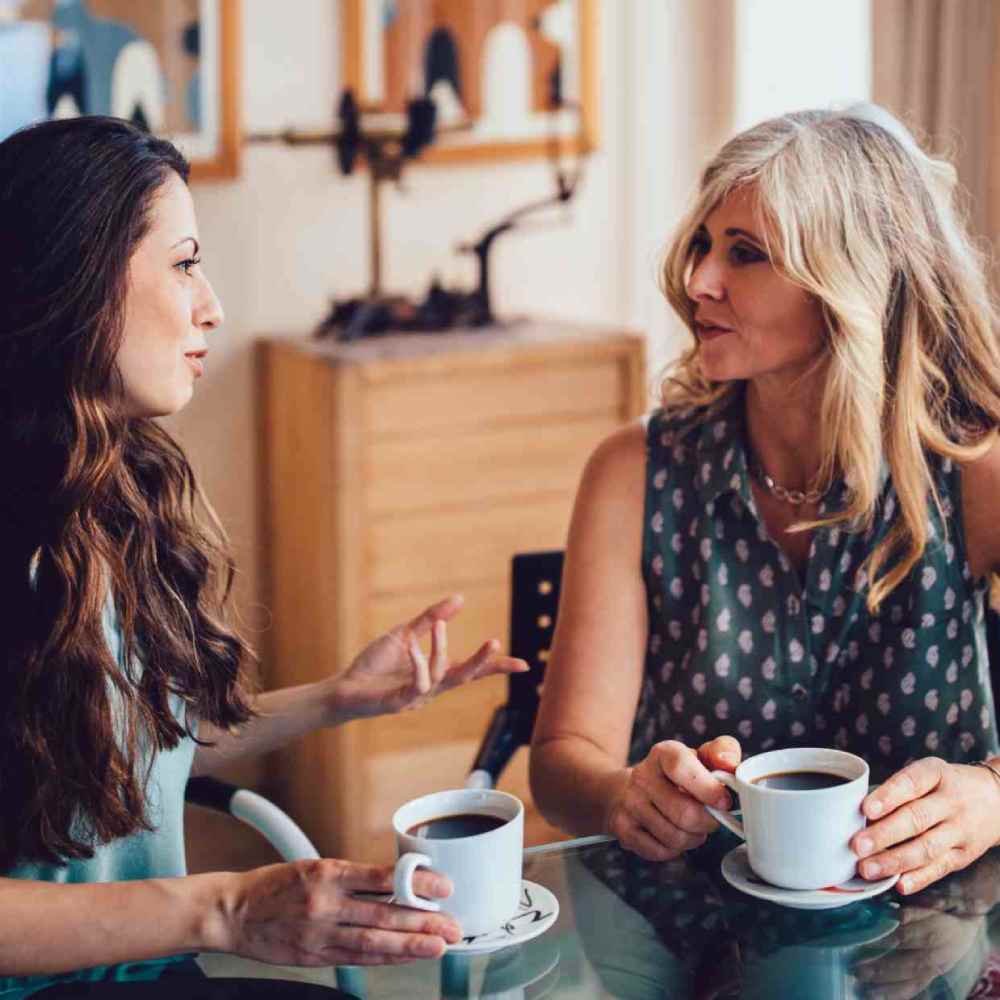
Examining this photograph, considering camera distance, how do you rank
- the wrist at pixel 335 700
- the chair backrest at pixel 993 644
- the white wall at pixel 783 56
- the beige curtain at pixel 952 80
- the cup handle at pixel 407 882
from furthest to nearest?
the white wall at pixel 783 56 < the beige curtain at pixel 952 80 < the chair backrest at pixel 993 644 < the wrist at pixel 335 700 < the cup handle at pixel 407 882

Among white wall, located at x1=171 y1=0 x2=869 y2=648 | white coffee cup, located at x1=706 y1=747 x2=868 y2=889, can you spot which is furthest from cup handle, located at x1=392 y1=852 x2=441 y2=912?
white wall, located at x1=171 y1=0 x2=869 y2=648

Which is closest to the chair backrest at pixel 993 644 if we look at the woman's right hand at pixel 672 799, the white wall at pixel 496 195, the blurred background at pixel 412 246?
the woman's right hand at pixel 672 799

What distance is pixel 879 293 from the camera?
175cm

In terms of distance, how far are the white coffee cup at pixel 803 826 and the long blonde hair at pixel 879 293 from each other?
522 millimetres

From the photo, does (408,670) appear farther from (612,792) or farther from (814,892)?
(814,892)

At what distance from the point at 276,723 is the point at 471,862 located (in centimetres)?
50

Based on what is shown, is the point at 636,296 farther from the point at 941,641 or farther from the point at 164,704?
the point at 164,704

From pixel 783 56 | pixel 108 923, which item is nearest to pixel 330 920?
pixel 108 923

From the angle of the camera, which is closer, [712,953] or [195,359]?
[712,953]

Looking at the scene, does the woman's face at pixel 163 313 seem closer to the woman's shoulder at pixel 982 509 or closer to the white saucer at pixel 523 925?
the white saucer at pixel 523 925

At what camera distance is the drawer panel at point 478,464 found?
3205 millimetres

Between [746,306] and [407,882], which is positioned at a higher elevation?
[746,306]

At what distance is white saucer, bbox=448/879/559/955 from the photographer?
1175mm

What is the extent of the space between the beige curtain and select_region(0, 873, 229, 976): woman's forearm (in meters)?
2.01
